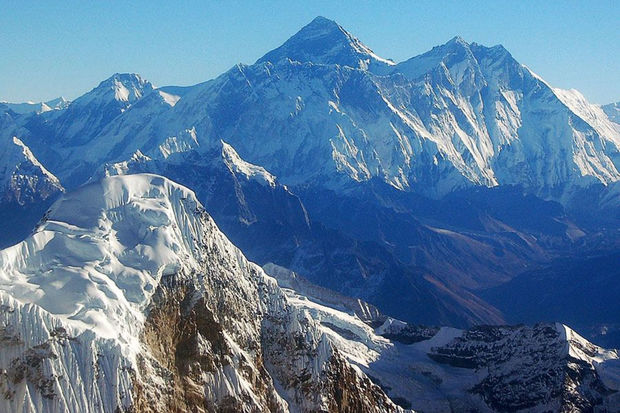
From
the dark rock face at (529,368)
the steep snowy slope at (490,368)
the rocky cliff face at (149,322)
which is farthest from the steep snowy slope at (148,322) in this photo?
the dark rock face at (529,368)

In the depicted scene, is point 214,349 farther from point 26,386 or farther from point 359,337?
point 359,337

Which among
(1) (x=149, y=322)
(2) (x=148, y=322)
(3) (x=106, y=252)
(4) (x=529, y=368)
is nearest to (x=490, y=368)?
(4) (x=529, y=368)

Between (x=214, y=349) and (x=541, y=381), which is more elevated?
(x=214, y=349)

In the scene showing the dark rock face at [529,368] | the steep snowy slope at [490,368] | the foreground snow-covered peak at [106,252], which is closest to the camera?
the foreground snow-covered peak at [106,252]

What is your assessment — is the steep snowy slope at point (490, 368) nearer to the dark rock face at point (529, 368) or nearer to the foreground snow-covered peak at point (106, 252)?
the dark rock face at point (529, 368)

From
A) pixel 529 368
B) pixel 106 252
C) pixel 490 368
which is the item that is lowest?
pixel 529 368

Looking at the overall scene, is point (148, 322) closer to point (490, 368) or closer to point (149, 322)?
point (149, 322)

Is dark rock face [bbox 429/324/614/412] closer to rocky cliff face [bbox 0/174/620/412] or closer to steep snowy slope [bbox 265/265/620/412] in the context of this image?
steep snowy slope [bbox 265/265/620/412]

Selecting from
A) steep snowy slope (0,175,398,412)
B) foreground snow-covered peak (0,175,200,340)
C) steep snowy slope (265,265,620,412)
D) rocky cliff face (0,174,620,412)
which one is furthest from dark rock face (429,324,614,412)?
foreground snow-covered peak (0,175,200,340)

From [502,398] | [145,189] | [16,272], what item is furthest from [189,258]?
[502,398]
